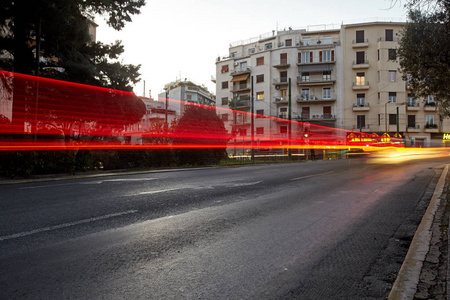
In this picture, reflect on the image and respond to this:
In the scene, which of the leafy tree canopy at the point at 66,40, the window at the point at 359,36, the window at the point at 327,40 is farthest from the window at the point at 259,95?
the leafy tree canopy at the point at 66,40

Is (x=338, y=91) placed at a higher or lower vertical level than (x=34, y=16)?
higher

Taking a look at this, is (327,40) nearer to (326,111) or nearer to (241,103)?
(326,111)

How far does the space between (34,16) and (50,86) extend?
3.33 meters

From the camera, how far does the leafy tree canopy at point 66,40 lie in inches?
586

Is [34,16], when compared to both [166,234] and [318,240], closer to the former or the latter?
[166,234]

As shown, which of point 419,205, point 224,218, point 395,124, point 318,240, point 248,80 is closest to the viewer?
point 318,240

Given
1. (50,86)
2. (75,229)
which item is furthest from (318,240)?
(50,86)

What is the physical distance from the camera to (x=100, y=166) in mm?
17047

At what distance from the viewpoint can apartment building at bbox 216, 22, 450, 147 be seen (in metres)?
52.5

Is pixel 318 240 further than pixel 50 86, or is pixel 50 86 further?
pixel 50 86

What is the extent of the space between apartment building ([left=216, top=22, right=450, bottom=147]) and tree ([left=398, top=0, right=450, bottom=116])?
3892cm

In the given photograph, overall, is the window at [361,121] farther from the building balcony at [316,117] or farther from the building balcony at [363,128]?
the building balcony at [316,117]

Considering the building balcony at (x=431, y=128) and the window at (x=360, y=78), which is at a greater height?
the window at (x=360, y=78)

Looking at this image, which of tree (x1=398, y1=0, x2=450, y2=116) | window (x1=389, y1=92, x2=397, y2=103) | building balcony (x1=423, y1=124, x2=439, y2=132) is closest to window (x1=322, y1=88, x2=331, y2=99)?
window (x1=389, y1=92, x2=397, y2=103)
